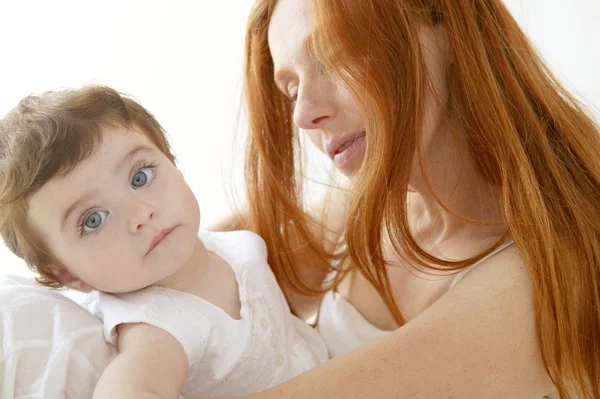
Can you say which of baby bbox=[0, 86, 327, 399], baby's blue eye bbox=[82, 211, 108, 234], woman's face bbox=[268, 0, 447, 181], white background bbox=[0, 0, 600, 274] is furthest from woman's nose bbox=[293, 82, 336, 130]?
white background bbox=[0, 0, 600, 274]

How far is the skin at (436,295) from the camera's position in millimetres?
1049

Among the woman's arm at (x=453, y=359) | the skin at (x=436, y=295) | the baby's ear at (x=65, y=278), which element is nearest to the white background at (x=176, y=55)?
the skin at (x=436, y=295)

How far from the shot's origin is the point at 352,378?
105 centimetres

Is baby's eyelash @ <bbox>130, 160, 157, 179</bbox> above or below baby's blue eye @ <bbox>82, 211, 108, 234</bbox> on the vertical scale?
above

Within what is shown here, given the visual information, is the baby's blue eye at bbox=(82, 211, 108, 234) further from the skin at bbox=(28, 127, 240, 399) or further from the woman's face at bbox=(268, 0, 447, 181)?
the woman's face at bbox=(268, 0, 447, 181)

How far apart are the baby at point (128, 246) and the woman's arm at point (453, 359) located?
17cm

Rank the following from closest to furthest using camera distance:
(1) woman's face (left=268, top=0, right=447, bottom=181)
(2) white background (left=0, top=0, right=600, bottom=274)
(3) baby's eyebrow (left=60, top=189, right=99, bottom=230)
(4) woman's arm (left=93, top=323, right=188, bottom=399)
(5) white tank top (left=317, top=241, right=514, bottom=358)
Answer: (4) woman's arm (left=93, top=323, right=188, bottom=399) < (3) baby's eyebrow (left=60, top=189, right=99, bottom=230) < (1) woman's face (left=268, top=0, right=447, bottom=181) < (5) white tank top (left=317, top=241, right=514, bottom=358) < (2) white background (left=0, top=0, right=600, bottom=274)

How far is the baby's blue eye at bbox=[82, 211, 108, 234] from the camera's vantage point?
1125 mm

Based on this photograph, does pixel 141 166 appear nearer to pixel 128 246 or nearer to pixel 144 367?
pixel 128 246

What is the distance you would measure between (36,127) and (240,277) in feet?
1.51

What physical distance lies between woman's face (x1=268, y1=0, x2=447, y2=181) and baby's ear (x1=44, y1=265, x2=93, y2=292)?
477 millimetres

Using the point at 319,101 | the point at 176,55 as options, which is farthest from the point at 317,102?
the point at 176,55

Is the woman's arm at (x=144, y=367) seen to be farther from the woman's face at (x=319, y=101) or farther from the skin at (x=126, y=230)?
the woman's face at (x=319, y=101)

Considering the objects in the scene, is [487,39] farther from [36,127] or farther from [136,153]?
[36,127]
